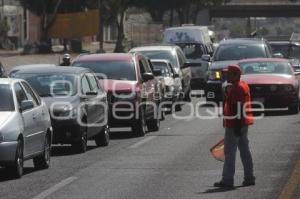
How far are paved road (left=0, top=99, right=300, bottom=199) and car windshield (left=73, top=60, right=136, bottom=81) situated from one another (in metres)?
1.27

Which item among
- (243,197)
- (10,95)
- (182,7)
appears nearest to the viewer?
(243,197)

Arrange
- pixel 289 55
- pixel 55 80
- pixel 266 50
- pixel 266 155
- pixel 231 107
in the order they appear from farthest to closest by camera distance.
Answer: pixel 289 55 → pixel 266 50 → pixel 55 80 → pixel 266 155 → pixel 231 107

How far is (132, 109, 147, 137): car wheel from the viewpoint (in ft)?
75.4

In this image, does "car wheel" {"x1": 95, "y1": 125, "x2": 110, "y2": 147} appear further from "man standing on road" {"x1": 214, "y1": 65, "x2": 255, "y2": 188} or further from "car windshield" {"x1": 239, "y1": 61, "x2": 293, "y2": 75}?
"car windshield" {"x1": 239, "y1": 61, "x2": 293, "y2": 75}

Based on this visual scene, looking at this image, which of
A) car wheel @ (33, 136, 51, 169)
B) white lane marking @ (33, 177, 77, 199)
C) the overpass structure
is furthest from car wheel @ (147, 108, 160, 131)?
the overpass structure

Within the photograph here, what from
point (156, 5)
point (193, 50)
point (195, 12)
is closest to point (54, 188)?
point (193, 50)

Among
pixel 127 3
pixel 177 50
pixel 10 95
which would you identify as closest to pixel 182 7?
pixel 127 3

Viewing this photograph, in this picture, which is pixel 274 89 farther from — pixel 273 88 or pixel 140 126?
pixel 140 126

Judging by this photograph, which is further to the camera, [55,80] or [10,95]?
[55,80]

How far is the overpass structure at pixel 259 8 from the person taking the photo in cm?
12927

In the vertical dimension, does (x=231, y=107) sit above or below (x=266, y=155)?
above

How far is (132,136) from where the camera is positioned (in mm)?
23375

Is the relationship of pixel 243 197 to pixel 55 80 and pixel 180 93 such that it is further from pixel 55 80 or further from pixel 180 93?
pixel 180 93

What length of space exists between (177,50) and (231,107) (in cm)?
2129
